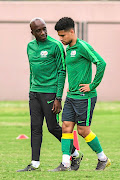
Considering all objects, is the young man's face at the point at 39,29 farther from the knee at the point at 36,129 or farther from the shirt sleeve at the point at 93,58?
the knee at the point at 36,129

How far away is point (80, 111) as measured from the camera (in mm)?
7203

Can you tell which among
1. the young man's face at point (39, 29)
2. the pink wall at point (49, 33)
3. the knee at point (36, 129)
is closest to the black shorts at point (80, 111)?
the knee at point (36, 129)

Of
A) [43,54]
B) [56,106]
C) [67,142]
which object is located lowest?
[67,142]

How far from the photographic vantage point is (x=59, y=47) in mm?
7363

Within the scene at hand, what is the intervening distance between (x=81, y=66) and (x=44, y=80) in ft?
1.81

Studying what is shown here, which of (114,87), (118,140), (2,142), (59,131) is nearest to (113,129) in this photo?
(118,140)

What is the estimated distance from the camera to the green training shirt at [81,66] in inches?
279

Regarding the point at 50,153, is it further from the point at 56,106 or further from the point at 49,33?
the point at 49,33

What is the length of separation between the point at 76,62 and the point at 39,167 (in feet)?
4.82

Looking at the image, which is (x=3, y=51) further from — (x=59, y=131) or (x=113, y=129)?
(x=59, y=131)

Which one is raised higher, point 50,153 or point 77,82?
point 77,82

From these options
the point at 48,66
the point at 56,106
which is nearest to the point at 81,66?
the point at 48,66

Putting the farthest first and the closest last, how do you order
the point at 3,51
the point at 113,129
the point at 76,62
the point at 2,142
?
1. the point at 3,51
2. the point at 113,129
3. the point at 2,142
4. the point at 76,62

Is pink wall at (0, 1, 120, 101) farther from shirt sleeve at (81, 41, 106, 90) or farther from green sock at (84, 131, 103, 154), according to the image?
shirt sleeve at (81, 41, 106, 90)
